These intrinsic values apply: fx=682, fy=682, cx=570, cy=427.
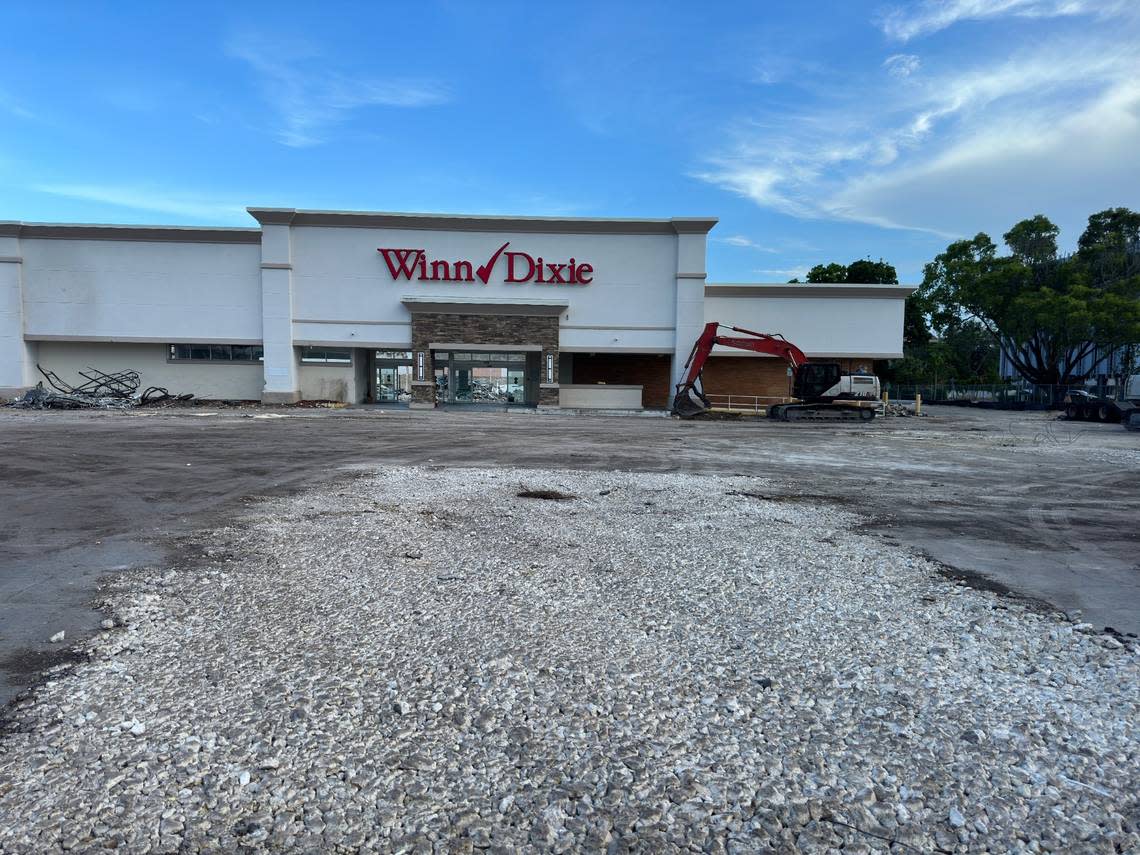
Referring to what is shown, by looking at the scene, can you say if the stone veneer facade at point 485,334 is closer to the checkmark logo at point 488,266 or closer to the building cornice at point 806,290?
the checkmark logo at point 488,266

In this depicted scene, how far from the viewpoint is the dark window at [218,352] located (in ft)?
115

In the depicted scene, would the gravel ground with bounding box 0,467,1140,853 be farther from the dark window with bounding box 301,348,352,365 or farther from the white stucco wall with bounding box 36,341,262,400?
the white stucco wall with bounding box 36,341,262,400

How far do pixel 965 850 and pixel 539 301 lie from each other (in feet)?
110

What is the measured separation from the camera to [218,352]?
115 feet

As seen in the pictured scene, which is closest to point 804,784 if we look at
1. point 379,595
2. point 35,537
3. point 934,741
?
point 934,741

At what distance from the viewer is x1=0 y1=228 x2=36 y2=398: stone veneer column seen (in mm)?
33625

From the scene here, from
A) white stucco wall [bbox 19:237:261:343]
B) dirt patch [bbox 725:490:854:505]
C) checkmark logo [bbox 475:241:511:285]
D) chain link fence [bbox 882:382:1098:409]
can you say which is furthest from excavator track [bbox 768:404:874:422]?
white stucco wall [bbox 19:237:261:343]

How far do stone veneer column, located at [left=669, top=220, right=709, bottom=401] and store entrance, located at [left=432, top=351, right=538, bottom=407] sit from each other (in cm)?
833

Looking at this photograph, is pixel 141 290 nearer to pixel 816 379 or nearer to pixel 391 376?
pixel 391 376

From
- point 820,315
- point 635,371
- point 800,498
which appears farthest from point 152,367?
point 800,498

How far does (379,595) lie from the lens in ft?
17.5

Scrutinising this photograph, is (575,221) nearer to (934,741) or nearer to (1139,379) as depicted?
(1139,379)

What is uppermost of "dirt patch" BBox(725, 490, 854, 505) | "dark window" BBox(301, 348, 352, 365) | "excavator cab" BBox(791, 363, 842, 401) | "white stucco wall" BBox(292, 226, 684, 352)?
"white stucco wall" BBox(292, 226, 684, 352)

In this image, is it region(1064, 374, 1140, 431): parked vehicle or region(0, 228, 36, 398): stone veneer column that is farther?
region(0, 228, 36, 398): stone veneer column
